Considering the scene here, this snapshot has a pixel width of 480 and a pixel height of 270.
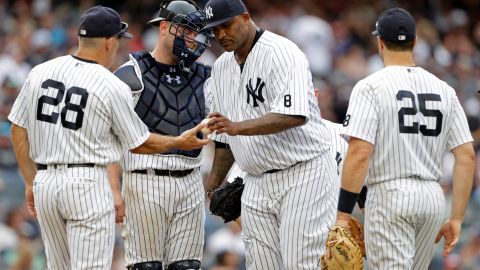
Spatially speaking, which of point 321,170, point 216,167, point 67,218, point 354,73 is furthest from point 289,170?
point 354,73

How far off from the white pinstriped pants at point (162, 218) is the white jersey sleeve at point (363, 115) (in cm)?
150

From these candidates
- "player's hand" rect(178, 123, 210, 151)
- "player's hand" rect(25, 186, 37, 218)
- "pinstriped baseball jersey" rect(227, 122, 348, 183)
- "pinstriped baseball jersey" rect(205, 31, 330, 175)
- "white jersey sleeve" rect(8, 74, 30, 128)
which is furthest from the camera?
"pinstriped baseball jersey" rect(227, 122, 348, 183)

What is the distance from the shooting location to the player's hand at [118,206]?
849 cm

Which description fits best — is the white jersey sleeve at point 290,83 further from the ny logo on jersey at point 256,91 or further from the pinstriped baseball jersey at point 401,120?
the pinstriped baseball jersey at point 401,120

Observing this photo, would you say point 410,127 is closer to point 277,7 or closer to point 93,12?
point 93,12

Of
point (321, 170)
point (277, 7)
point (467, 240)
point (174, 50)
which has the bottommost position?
point (467, 240)

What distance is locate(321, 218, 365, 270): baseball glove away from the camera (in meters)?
7.60

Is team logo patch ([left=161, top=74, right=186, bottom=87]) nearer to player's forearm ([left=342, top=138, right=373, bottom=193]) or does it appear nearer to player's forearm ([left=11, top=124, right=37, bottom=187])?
player's forearm ([left=11, top=124, right=37, bottom=187])

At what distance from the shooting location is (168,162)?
27.9 feet

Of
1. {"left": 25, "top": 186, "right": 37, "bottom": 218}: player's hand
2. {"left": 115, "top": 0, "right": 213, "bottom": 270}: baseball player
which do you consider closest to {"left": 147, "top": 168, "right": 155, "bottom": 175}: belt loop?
{"left": 115, "top": 0, "right": 213, "bottom": 270}: baseball player

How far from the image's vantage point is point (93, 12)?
26.0 feet

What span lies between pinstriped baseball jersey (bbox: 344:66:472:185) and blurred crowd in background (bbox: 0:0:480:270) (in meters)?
4.88

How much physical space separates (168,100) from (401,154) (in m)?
1.83

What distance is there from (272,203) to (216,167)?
0.77m
